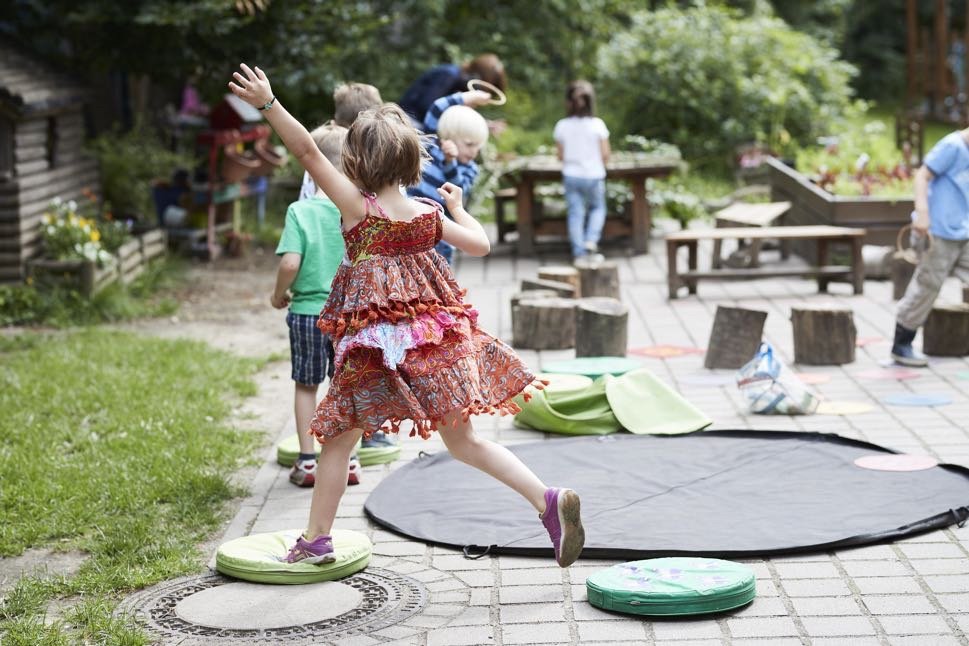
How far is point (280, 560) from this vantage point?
472 centimetres

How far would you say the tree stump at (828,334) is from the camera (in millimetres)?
8133

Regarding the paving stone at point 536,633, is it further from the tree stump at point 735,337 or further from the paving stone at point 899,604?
the tree stump at point 735,337

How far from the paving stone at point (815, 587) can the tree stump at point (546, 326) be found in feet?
14.4

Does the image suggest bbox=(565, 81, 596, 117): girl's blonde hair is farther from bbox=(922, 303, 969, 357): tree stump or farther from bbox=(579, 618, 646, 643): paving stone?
bbox=(579, 618, 646, 643): paving stone

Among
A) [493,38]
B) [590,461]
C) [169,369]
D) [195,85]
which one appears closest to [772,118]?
[493,38]

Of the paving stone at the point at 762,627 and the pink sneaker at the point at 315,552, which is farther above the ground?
the pink sneaker at the point at 315,552

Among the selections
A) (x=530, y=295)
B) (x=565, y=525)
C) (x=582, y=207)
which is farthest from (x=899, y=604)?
(x=582, y=207)

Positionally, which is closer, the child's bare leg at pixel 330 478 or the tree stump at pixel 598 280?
the child's bare leg at pixel 330 478

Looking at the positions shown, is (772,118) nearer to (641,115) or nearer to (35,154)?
(641,115)

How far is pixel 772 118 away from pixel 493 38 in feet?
12.8

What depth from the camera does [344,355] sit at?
14.7 ft

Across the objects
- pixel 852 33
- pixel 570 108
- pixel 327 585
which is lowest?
pixel 327 585

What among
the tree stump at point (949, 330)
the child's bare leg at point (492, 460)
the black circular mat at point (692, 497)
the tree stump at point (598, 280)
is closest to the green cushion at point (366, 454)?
the black circular mat at point (692, 497)

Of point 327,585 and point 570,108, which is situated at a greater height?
point 570,108
